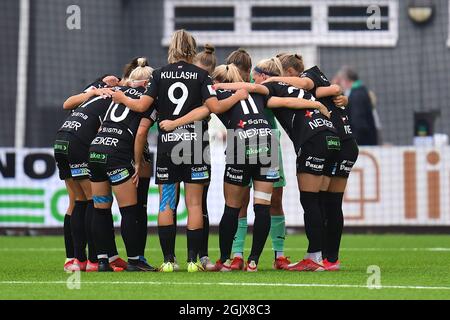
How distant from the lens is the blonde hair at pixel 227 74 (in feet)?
36.7

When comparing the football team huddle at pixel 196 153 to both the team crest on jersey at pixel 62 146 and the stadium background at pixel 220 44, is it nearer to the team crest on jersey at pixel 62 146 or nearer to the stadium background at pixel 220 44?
the team crest on jersey at pixel 62 146

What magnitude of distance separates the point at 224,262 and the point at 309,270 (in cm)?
75

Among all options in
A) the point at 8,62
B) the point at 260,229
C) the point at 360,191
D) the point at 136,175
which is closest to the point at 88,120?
the point at 136,175

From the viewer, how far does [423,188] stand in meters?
17.5

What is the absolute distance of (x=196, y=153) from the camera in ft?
35.2

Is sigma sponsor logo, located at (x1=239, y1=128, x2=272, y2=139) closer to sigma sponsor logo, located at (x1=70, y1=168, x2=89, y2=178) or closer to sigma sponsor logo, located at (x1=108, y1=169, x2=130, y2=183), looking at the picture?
sigma sponsor logo, located at (x1=108, y1=169, x2=130, y2=183)

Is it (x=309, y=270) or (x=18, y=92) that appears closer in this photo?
(x=309, y=270)

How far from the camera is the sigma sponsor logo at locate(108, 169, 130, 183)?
10.8m

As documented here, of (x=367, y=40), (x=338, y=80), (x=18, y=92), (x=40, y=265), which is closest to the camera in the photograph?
(x=40, y=265)

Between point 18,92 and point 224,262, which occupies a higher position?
point 18,92

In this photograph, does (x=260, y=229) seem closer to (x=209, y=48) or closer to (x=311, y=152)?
(x=311, y=152)
